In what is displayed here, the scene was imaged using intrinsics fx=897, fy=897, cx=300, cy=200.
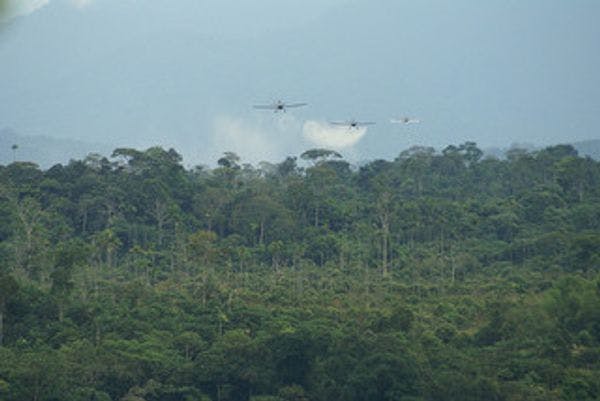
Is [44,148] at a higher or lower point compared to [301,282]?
higher

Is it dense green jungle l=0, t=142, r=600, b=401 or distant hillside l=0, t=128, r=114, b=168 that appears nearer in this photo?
dense green jungle l=0, t=142, r=600, b=401

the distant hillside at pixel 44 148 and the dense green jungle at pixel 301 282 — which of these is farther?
the distant hillside at pixel 44 148

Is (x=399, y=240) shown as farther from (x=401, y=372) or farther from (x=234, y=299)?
(x=401, y=372)

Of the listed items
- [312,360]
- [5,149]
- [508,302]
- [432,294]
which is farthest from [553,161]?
[5,149]

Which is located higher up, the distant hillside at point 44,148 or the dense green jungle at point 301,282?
the distant hillside at point 44,148

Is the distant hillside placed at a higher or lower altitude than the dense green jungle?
higher
